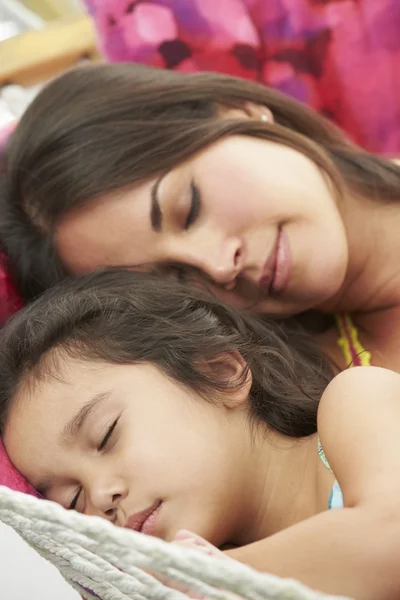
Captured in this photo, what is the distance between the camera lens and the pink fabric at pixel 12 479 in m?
0.95

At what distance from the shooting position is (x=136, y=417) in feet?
3.07

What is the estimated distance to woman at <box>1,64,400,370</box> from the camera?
114cm

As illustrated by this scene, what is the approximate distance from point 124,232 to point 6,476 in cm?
40

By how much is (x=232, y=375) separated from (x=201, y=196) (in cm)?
28

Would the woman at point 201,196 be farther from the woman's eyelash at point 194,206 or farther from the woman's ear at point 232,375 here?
the woman's ear at point 232,375

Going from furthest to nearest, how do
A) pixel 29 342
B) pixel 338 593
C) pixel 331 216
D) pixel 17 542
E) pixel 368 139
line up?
pixel 368 139
pixel 331 216
pixel 29 342
pixel 17 542
pixel 338 593

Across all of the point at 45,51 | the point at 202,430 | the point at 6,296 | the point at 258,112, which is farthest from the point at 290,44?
the point at 202,430

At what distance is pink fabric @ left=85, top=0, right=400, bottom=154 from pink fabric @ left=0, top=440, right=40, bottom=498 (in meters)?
0.98

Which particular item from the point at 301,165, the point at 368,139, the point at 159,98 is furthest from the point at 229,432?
the point at 368,139

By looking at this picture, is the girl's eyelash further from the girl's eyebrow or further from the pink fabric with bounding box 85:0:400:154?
the pink fabric with bounding box 85:0:400:154

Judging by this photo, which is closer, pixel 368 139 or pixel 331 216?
pixel 331 216

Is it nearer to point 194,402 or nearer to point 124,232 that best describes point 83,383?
point 194,402

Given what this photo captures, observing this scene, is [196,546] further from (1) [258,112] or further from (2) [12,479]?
(1) [258,112]

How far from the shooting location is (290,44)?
169 cm
